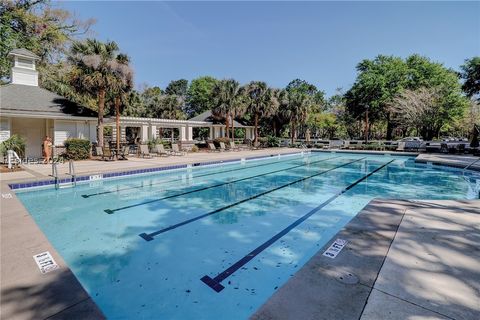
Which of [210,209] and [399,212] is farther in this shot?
[210,209]

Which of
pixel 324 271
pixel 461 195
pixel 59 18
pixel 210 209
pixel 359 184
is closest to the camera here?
pixel 324 271

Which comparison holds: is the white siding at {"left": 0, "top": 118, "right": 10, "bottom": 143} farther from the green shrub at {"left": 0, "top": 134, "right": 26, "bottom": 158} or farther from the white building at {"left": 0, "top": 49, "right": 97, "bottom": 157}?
the green shrub at {"left": 0, "top": 134, "right": 26, "bottom": 158}

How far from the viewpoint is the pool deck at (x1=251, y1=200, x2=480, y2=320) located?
87.7 inches

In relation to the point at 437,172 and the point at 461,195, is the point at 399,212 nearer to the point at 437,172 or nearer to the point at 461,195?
the point at 461,195

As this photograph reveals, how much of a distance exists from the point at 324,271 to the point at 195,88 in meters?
51.2

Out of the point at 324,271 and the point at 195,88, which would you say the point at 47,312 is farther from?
the point at 195,88

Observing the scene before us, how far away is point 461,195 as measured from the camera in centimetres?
861

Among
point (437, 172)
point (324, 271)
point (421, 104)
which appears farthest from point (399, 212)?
point (421, 104)

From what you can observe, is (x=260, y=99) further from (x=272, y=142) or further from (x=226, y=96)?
(x=272, y=142)

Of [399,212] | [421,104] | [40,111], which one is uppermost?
[421,104]

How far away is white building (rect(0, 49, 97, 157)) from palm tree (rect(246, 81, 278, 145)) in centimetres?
1526

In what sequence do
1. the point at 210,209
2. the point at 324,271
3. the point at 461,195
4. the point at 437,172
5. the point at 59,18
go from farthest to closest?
the point at 59,18, the point at 437,172, the point at 461,195, the point at 210,209, the point at 324,271

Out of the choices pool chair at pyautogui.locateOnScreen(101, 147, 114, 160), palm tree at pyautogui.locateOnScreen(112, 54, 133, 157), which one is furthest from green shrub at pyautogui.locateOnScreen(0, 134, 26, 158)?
palm tree at pyautogui.locateOnScreen(112, 54, 133, 157)

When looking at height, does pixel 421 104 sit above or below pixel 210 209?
above
